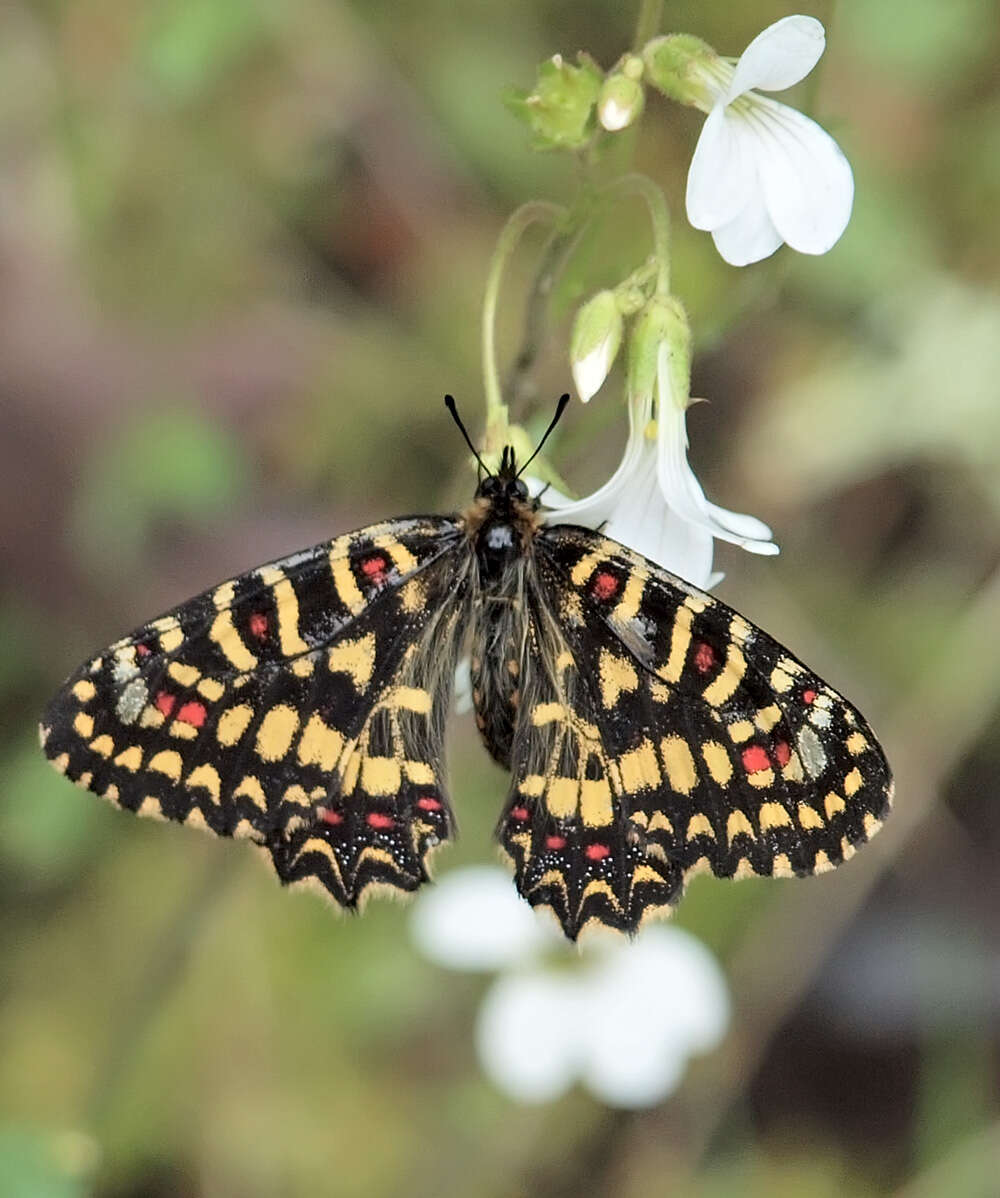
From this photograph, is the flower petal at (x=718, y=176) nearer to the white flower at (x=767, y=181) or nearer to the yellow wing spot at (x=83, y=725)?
the white flower at (x=767, y=181)

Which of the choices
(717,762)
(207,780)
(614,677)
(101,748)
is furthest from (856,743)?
(101,748)

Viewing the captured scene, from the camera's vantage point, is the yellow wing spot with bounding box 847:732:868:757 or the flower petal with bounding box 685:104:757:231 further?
the yellow wing spot with bounding box 847:732:868:757

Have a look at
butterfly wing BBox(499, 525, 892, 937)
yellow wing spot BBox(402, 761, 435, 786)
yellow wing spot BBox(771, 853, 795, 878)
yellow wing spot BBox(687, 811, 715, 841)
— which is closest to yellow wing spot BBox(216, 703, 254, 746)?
yellow wing spot BBox(402, 761, 435, 786)

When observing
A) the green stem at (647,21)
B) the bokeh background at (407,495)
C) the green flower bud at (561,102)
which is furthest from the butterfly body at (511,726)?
the bokeh background at (407,495)

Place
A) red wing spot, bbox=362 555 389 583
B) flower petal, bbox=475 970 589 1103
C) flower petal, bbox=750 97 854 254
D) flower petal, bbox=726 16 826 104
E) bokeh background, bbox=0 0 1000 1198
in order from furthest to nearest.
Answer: bokeh background, bbox=0 0 1000 1198 < flower petal, bbox=475 970 589 1103 < red wing spot, bbox=362 555 389 583 < flower petal, bbox=750 97 854 254 < flower petal, bbox=726 16 826 104

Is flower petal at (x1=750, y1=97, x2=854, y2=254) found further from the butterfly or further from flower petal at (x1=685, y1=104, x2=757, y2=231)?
the butterfly

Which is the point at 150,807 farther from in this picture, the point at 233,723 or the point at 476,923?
the point at 476,923

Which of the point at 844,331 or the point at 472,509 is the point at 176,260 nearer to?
the point at 844,331
